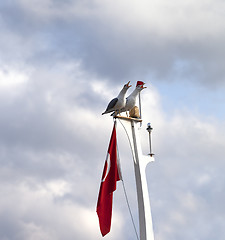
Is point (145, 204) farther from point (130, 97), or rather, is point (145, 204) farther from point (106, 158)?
point (130, 97)

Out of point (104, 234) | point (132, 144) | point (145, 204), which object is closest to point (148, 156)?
point (132, 144)

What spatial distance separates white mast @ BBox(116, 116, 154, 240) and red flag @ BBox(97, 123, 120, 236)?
87cm

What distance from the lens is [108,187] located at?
25.9m

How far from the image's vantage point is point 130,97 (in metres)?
27.4

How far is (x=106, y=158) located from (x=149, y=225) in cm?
396

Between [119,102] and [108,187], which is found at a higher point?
[119,102]

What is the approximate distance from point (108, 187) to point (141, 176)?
1.70 meters

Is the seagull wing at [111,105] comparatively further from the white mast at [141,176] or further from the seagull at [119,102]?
the white mast at [141,176]

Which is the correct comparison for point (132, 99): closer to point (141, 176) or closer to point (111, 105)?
point (111, 105)

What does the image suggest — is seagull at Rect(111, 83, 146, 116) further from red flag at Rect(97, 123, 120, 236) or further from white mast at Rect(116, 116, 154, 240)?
red flag at Rect(97, 123, 120, 236)

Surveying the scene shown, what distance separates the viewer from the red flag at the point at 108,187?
2528cm

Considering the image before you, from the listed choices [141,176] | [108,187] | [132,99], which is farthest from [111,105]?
[108,187]

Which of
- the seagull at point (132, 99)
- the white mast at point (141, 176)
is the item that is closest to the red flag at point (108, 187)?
the white mast at point (141, 176)

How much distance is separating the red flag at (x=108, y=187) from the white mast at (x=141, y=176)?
0.87 metres
